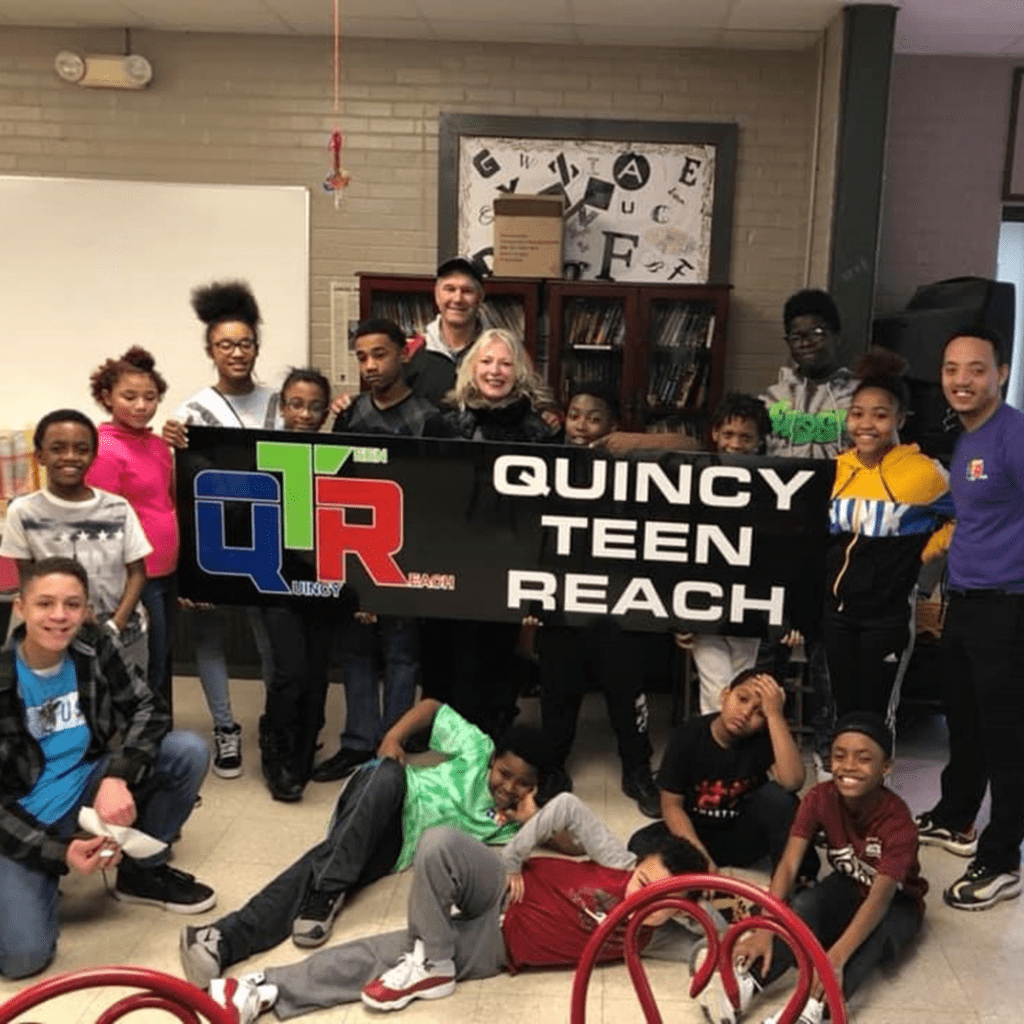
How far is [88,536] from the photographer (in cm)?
306

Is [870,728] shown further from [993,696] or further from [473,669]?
[473,669]

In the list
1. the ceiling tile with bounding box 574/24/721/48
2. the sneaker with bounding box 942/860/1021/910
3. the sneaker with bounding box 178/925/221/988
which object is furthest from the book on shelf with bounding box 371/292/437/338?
the sneaker with bounding box 942/860/1021/910

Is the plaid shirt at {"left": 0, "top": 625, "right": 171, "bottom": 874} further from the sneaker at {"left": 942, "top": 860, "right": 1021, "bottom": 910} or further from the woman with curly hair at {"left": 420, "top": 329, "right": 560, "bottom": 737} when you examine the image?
the sneaker at {"left": 942, "top": 860, "right": 1021, "bottom": 910}

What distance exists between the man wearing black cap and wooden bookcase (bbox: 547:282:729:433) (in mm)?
1649

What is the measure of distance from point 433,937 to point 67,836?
3.09ft

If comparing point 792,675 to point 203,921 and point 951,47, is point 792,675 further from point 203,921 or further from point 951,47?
point 951,47

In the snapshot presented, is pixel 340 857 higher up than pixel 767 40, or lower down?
lower down

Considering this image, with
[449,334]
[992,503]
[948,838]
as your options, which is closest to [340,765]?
[449,334]

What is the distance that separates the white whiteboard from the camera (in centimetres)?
570

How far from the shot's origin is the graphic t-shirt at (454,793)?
291 centimetres

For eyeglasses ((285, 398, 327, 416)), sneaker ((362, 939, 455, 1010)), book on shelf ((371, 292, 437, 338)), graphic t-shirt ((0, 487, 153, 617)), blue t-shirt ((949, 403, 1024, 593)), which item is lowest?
sneaker ((362, 939, 455, 1010))

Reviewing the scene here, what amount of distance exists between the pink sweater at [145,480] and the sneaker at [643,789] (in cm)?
164

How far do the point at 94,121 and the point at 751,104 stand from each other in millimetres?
3427

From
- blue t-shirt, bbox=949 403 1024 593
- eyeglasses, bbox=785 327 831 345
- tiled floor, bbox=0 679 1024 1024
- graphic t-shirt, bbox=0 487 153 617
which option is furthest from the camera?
eyeglasses, bbox=785 327 831 345
